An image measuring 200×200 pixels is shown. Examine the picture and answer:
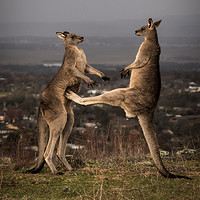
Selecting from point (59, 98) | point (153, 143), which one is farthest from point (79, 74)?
point (153, 143)

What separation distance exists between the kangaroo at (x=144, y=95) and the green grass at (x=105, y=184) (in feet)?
1.70

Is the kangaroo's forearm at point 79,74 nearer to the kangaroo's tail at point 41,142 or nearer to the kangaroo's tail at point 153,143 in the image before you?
the kangaroo's tail at point 41,142

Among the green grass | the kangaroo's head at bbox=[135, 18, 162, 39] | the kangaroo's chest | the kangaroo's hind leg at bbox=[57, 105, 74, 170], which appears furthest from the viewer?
A: the kangaroo's hind leg at bbox=[57, 105, 74, 170]

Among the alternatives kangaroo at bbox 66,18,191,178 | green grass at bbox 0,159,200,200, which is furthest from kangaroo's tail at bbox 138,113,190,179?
green grass at bbox 0,159,200,200

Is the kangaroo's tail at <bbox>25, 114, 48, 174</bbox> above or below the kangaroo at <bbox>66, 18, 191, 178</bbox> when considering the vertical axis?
below

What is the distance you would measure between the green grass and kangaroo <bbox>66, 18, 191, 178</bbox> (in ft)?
1.70

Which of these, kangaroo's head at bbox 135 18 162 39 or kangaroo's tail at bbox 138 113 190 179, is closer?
kangaroo's tail at bbox 138 113 190 179

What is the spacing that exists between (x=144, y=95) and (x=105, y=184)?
193 cm

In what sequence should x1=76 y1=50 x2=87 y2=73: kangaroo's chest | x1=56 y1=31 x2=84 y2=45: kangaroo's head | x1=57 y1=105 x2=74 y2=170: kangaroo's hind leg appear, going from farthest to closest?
1. x1=57 y1=105 x2=74 y2=170: kangaroo's hind leg
2. x1=56 y1=31 x2=84 y2=45: kangaroo's head
3. x1=76 y1=50 x2=87 y2=73: kangaroo's chest

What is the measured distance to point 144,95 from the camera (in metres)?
7.70

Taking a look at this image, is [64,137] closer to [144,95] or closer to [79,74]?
[79,74]

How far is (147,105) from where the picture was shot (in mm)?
7730

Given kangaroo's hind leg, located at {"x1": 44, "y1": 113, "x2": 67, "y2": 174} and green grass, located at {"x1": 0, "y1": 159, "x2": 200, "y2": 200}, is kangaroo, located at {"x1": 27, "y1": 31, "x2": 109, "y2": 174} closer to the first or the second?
kangaroo's hind leg, located at {"x1": 44, "y1": 113, "x2": 67, "y2": 174}

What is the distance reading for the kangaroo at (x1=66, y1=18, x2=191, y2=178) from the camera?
24.9ft
